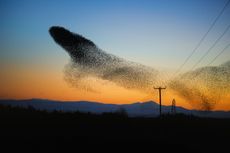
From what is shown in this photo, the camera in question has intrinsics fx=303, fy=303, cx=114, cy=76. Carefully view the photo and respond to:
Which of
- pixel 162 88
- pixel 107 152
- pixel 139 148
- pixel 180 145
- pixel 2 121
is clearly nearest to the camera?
pixel 107 152

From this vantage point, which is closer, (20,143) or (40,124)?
(20,143)

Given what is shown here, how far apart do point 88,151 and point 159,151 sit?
4574 mm

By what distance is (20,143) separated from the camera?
19.3m

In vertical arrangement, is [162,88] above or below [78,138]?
above

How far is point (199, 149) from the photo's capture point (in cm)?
2123

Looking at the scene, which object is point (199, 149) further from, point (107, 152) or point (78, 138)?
point (78, 138)

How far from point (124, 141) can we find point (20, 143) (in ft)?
24.6

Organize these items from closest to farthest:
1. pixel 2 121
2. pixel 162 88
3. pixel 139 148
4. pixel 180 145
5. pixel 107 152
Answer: pixel 107 152
pixel 139 148
pixel 180 145
pixel 2 121
pixel 162 88

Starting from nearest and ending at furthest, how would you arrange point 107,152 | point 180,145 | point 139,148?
point 107,152
point 139,148
point 180,145

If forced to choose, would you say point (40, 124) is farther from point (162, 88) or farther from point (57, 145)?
point (162, 88)

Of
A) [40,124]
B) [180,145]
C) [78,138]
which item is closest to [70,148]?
[78,138]

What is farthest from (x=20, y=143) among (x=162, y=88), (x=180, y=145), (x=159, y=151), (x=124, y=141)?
(x=162, y=88)

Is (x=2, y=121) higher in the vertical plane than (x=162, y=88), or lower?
lower

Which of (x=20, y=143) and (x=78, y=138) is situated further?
(x=78, y=138)
